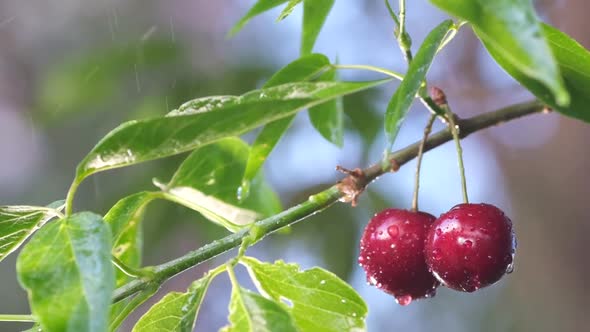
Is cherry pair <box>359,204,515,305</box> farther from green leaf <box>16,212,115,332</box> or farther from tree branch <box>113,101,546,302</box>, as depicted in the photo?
green leaf <box>16,212,115,332</box>

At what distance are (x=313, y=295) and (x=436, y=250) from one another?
0.38ft

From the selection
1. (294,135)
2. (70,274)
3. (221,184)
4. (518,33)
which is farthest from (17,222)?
(294,135)

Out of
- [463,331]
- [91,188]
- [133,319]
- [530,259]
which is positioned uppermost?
[91,188]

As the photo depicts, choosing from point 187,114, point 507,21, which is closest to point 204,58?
point 187,114

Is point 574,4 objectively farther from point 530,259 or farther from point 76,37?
point 76,37

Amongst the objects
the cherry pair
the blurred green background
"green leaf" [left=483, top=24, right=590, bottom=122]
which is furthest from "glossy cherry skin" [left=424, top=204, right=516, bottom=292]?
the blurred green background

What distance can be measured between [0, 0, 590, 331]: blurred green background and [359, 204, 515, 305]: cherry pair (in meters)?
0.68

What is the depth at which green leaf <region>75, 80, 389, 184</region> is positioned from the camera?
55 cm

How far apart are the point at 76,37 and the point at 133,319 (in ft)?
2.94

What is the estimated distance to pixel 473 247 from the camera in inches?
27.4

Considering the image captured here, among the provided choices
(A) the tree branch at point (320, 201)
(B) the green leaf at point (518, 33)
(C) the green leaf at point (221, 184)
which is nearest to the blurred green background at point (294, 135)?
(C) the green leaf at point (221, 184)

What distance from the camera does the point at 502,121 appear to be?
30.3 inches

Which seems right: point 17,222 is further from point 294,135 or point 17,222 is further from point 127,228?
point 294,135

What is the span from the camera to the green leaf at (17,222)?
2.14 ft
